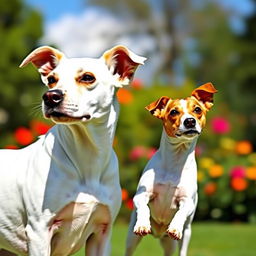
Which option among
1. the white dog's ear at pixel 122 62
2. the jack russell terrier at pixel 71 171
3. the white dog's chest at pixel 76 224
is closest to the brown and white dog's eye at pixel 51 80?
the jack russell terrier at pixel 71 171

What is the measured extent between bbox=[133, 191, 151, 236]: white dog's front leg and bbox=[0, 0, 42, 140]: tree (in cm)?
1680

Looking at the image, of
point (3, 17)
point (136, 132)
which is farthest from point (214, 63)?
point (136, 132)

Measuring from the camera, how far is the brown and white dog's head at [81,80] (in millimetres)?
3398

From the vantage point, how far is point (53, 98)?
11.1 feet

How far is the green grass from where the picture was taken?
24.5 ft

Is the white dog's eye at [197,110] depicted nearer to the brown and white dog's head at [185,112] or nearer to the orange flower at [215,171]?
the brown and white dog's head at [185,112]

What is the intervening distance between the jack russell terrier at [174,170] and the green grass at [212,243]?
2768mm

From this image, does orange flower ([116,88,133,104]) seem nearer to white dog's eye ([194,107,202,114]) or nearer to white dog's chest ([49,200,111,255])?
white dog's eye ([194,107,202,114])

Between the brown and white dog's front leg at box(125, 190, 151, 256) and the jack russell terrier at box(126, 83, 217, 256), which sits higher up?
the jack russell terrier at box(126, 83, 217, 256)

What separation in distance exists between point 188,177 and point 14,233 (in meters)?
1.15

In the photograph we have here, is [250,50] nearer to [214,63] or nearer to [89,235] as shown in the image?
[214,63]

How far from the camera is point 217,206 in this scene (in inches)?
451

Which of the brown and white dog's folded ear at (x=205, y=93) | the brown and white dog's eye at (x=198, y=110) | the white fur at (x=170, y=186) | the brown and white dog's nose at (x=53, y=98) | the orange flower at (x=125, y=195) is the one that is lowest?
the orange flower at (x=125, y=195)

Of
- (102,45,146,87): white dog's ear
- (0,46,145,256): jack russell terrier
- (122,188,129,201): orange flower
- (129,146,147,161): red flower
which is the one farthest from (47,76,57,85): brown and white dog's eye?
(129,146,147,161): red flower
